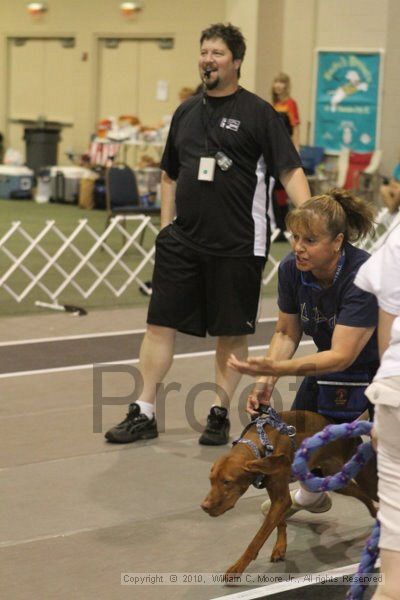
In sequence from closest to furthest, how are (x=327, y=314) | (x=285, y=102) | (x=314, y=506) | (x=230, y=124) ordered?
1. (x=327, y=314)
2. (x=314, y=506)
3. (x=230, y=124)
4. (x=285, y=102)

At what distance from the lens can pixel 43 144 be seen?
59.3 feet

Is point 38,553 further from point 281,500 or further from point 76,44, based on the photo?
point 76,44

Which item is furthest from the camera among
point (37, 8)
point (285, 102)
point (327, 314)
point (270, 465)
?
point (37, 8)

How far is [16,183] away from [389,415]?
45.3 ft

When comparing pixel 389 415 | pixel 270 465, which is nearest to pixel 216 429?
pixel 270 465

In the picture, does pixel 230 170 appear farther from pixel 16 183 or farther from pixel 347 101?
pixel 16 183

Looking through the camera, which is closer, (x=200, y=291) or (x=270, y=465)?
(x=270, y=465)

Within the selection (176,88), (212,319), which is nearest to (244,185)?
(212,319)

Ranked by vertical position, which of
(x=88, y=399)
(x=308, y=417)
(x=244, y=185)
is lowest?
(x=88, y=399)

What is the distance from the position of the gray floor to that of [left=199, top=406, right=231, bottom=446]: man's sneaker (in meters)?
0.05

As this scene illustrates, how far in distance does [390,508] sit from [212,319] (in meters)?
2.38

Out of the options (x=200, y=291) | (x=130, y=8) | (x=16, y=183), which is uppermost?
(x=130, y=8)

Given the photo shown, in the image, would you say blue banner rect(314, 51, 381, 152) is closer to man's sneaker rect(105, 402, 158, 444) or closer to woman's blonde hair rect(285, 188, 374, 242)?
man's sneaker rect(105, 402, 158, 444)

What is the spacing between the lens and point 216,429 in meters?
4.85
